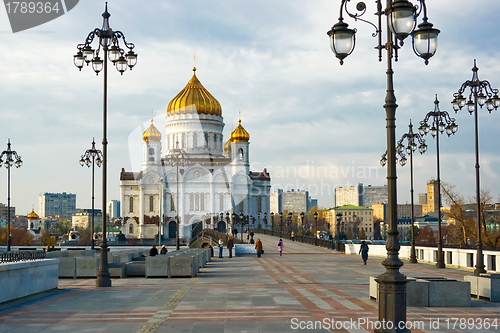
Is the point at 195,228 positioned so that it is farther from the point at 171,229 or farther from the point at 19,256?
the point at 19,256

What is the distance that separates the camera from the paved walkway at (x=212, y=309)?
10617 mm

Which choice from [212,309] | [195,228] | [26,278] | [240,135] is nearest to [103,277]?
[26,278]

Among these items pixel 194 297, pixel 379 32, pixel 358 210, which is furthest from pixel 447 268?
pixel 358 210

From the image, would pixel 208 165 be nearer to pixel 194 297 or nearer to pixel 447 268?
pixel 447 268

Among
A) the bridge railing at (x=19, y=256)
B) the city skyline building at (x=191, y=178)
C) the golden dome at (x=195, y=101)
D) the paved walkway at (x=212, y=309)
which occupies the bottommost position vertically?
the paved walkway at (x=212, y=309)

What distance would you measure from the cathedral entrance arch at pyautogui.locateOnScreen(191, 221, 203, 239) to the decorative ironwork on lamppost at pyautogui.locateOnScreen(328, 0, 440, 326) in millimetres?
78331

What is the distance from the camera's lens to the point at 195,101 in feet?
326

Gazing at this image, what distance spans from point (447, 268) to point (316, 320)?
16849 millimetres

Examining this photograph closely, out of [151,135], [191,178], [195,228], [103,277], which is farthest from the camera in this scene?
[151,135]

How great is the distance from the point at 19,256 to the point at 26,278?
109 centimetres

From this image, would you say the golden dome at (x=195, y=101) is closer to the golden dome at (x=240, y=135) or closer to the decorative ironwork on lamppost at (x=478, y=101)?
the golden dome at (x=240, y=135)

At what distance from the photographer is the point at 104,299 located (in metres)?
14.5

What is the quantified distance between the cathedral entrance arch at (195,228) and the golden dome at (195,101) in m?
19.3

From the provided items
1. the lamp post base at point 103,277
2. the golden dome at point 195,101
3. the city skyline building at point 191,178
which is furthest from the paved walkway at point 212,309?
the golden dome at point 195,101
